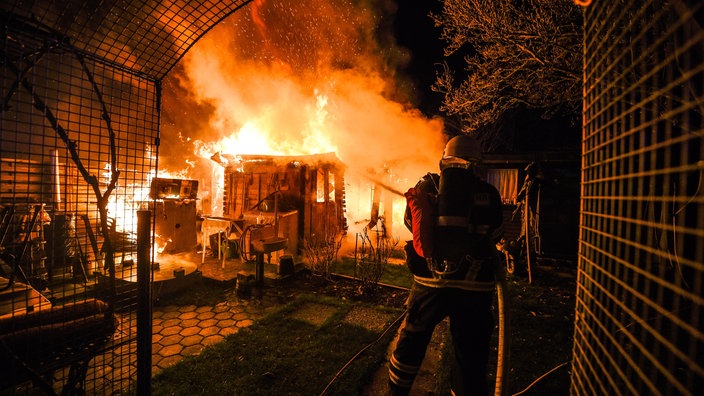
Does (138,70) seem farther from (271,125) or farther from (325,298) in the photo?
(271,125)

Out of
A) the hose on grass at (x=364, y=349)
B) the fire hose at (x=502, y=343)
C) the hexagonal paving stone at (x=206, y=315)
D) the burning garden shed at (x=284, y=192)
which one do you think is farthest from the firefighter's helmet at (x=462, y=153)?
the burning garden shed at (x=284, y=192)

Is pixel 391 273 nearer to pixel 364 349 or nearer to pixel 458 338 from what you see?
pixel 364 349

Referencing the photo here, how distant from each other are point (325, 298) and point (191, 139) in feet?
96.6

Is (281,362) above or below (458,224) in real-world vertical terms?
below

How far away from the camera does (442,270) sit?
357 centimetres

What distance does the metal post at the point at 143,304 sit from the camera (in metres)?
2.77

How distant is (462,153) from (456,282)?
167cm

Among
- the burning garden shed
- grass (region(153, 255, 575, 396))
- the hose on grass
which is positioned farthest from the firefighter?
the burning garden shed

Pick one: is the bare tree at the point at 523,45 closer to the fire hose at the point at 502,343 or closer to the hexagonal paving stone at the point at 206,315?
the fire hose at the point at 502,343

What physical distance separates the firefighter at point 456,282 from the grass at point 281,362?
1326 mm

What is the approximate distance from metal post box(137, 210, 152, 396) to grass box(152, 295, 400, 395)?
1660 mm

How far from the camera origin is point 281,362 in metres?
4.82

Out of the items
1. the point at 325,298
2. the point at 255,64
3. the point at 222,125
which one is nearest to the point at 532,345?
the point at 325,298

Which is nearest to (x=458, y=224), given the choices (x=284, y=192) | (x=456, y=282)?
(x=456, y=282)
